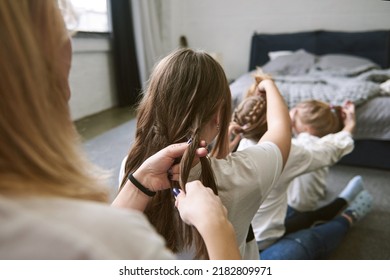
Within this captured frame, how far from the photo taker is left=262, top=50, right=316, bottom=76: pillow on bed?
2441 millimetres

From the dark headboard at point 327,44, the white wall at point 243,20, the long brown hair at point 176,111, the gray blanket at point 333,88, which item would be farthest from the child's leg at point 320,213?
the dark headboard at point 327,44

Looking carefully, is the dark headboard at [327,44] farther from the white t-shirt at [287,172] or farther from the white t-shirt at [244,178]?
the white t-shirt at [244,178]

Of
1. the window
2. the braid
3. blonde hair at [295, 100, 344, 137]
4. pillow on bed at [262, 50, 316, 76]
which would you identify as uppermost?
the window

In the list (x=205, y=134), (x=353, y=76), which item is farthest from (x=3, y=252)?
(x=353, y=76)

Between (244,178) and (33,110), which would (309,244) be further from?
(33,110)

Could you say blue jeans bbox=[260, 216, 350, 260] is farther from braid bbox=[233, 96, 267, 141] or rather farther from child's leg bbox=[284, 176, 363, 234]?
braid bbox=[233, 96, 267, 141]

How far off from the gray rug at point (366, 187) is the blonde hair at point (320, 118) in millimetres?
392

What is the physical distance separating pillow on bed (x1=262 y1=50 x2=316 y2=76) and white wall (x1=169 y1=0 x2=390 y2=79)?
0.33 m

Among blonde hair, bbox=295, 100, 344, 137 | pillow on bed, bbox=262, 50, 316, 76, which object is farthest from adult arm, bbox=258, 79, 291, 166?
pillow on bed, bbox=262, 50, 316, 76

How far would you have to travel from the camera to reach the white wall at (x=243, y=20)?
7.41 ft

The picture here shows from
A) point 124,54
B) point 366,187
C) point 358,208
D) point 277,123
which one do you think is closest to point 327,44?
point 366,187

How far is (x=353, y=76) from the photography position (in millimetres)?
2115

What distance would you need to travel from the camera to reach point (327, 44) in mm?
2744

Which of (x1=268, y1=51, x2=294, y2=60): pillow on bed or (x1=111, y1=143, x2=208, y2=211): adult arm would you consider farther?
(x1=268, y1=51, x2=294, y2=60): pillow on bed
